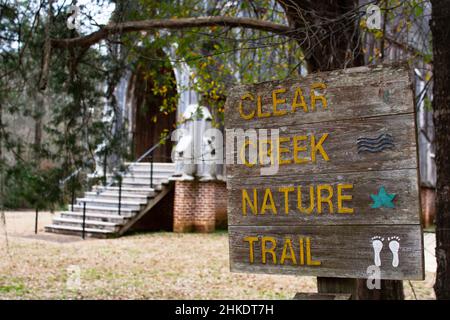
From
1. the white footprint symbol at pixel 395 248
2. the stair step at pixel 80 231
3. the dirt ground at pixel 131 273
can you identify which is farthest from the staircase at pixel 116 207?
the white footprint symbol at pixel 395 248

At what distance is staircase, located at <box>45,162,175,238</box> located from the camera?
42.0 ft

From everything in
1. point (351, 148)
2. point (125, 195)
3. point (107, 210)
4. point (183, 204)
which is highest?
point (351, 148)

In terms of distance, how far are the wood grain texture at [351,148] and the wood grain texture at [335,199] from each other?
0.03 meters

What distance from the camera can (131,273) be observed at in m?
8.77

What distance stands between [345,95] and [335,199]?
1.61 feet

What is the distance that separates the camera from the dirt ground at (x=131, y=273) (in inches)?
291

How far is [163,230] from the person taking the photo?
47.2 ft

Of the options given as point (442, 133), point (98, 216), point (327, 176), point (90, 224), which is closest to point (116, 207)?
point (98, 216)

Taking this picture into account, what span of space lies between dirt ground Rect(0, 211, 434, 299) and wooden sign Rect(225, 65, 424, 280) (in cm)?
392

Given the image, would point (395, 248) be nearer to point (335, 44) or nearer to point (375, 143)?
point (375, 143)

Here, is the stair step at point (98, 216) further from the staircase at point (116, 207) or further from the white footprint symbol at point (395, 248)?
the white footprint symbol at point (395, 248)

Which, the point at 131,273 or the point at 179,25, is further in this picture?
the point at 131,273

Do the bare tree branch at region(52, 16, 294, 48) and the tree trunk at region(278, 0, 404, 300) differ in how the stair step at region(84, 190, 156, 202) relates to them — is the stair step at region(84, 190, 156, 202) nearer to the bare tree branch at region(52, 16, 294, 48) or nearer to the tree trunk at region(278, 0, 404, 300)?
the bare tree branch at region(52, 16, 294, 48)
